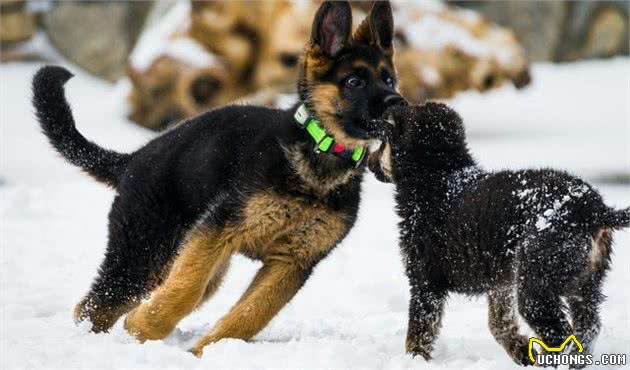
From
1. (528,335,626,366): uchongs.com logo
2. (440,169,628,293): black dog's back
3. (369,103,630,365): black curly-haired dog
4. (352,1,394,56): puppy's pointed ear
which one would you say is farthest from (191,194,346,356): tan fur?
(528,335,626,366): uchongs.com logo

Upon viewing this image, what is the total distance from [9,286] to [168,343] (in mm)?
2056

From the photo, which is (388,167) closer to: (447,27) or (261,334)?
(261,334)

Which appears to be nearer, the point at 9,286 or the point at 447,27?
the point at 9,286

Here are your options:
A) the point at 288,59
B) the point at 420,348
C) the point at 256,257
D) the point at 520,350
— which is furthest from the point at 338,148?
the point at 288,59

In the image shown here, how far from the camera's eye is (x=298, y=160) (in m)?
5.86

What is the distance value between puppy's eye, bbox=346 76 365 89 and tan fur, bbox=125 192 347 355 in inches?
29.7

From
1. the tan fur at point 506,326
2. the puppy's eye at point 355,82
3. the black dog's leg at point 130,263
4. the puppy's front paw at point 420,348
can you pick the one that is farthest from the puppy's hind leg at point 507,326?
the black dog's leg at point 130,263

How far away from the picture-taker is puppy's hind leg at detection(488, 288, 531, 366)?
5.66m

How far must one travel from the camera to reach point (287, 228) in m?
5.83

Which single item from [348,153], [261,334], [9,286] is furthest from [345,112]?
[9,286]

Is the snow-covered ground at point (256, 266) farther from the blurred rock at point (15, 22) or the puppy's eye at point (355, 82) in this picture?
the puppy's eye at point (355, 82)

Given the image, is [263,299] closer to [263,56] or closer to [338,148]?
[338,148]

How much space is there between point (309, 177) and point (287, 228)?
1.07ft

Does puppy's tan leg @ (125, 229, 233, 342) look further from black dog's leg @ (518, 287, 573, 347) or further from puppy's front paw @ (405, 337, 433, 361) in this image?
black dog's leg @ (518, 287, 573, 347)
